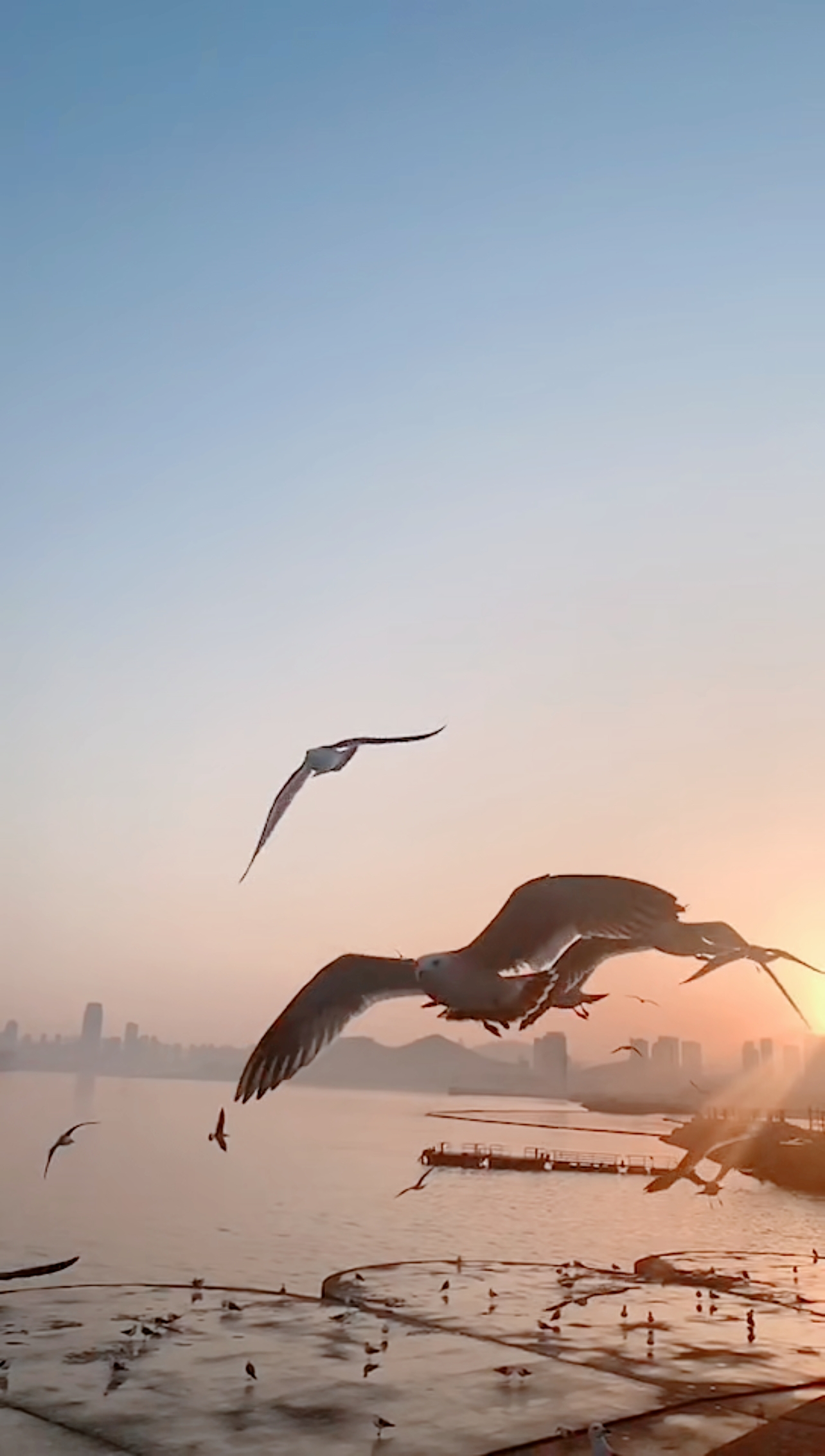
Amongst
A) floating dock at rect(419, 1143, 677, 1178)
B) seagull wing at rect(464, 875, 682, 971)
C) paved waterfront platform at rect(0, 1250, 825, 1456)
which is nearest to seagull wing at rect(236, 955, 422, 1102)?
seagull wing at rect(464, 875, 682, 971)

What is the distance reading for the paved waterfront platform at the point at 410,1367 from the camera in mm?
20203

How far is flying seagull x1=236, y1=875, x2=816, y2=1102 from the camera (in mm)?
8062

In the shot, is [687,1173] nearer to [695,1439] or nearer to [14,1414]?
[695,1439]

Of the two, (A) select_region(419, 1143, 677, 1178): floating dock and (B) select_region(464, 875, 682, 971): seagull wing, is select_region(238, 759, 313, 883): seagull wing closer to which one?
(B) select_region(464, 875, 682, 971): seagull wing

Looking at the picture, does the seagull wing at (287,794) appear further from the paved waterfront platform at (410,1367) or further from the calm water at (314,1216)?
the calm water at (314,1216)

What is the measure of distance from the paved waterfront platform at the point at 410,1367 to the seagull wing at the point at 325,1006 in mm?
10722

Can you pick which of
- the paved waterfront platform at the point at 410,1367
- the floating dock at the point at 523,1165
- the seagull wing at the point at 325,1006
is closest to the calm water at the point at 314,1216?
the floating dock at the point at 523,1165

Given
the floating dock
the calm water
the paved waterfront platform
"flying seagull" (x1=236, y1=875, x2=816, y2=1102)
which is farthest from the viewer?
the floating dock

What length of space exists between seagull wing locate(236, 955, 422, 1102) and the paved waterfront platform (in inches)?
422

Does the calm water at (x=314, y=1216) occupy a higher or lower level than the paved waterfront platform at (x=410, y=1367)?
lower

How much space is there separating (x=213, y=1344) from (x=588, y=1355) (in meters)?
9.12

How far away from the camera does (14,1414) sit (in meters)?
21.7

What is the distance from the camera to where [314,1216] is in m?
68.9

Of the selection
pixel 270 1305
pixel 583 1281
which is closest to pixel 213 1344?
pixel 270 1305
